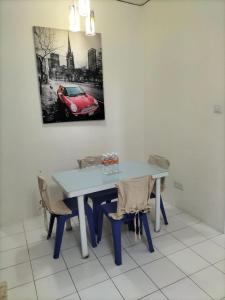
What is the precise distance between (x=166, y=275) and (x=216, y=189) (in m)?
1.11

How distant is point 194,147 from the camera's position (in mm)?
2639

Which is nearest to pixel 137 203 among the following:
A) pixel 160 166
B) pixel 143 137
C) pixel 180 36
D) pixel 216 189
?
pixel 160 166

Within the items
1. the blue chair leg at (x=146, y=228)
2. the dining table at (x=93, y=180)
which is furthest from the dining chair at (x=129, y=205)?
the dining table at (x=93, y=180)

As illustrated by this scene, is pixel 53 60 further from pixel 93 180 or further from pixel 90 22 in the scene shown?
pixel 93 180

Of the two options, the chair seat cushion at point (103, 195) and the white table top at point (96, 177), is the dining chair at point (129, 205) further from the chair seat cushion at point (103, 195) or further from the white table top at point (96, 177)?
the chair seat cushion at point (103, 195)

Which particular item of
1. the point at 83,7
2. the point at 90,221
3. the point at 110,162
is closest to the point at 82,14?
the point at 83,7

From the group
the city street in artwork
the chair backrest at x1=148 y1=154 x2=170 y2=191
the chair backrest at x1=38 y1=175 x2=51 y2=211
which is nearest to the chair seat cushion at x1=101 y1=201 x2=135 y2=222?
the chair backrest at x1=38 y1=175 x2=51 y2=211

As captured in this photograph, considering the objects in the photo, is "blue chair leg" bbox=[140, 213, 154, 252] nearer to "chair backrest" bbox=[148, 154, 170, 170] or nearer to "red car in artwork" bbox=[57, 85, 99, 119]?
"chair backrest" bbox=[148, 154, 170, 170]

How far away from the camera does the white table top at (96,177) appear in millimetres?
1957

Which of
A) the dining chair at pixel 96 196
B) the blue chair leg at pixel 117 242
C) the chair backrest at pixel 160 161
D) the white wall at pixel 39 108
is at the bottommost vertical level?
the blue chair leg at pixel 117 242

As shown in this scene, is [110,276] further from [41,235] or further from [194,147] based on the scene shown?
[194,147]

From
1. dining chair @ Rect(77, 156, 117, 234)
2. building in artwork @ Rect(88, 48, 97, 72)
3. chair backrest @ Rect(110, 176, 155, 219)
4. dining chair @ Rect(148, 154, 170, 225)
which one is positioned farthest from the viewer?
building in artwork @ Rect(88, 48, 97, 72)

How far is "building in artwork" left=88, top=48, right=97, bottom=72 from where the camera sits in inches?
115

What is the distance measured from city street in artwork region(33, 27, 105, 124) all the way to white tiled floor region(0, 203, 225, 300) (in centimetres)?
151
